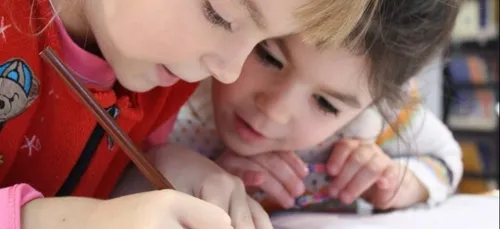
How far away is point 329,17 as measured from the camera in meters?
0.43

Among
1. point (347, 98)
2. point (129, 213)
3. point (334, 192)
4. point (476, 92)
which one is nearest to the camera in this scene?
point (129, 213)

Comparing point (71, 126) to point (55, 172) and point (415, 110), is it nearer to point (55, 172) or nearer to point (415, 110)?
point (55, 172)

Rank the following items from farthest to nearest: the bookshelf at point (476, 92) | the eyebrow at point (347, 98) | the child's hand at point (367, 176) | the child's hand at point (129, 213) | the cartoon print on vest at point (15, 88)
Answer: the bookshelf at point (476, 92) → the child's hand at point (367, 176) → the eyebrow at point (347, 98) → the cartoon print on vest at point (15, 88) → the child's hand at point (129, 213)

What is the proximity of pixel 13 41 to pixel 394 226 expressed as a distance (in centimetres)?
35

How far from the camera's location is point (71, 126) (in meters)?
0.52

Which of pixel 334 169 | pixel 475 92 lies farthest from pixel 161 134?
pixel 475 92

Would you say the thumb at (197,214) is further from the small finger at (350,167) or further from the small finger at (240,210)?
the small finger at (350,167)

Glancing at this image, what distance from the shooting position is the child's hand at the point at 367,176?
2.21ft

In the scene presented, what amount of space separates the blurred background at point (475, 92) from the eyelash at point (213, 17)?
1.11m

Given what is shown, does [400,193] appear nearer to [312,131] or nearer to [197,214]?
[312,131]

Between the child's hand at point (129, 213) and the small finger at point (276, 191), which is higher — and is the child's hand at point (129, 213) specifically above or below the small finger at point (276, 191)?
above

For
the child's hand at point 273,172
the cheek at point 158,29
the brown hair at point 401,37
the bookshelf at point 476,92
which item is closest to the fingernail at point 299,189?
the child's hand at point 273,172

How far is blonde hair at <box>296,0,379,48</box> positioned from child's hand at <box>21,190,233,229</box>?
138 mm

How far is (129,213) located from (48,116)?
0.62 ft
